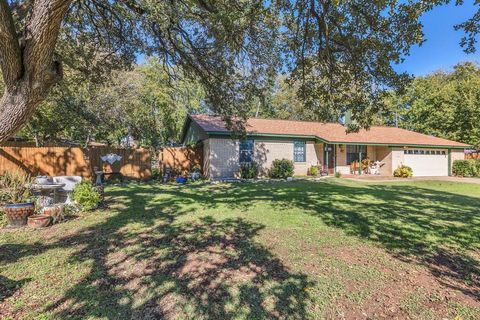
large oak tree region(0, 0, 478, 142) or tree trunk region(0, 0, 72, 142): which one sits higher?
large oak tree region(0, 0, 478, 142)

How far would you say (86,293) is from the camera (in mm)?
3646

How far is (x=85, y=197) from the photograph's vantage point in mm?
8109

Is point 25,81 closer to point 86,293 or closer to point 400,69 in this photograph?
point 86,293

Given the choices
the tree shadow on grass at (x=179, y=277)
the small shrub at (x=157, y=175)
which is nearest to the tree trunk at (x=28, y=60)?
the tree shadow on grass at (x=179, y=277)

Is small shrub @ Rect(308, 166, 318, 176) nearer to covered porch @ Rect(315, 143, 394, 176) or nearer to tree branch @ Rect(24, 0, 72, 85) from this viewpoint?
covered porch @ Rect(315, 143, 394, 176)

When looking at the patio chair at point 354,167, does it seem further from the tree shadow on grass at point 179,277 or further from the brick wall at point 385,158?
the tree shadow on grass at point 179,277

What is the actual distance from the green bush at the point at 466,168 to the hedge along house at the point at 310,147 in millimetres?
505

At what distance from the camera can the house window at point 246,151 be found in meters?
18.5

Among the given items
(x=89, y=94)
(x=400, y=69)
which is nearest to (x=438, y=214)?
(x=400, y=69)

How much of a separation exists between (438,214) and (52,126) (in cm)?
1985

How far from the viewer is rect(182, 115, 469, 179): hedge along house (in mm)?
17992

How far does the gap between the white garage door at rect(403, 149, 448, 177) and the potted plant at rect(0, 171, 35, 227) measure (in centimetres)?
2300

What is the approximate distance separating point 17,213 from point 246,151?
13343mm

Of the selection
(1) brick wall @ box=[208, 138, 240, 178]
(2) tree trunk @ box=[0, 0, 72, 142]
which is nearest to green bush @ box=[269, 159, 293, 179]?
(1) brick wall @ box=[208, 138, 240, 178]
